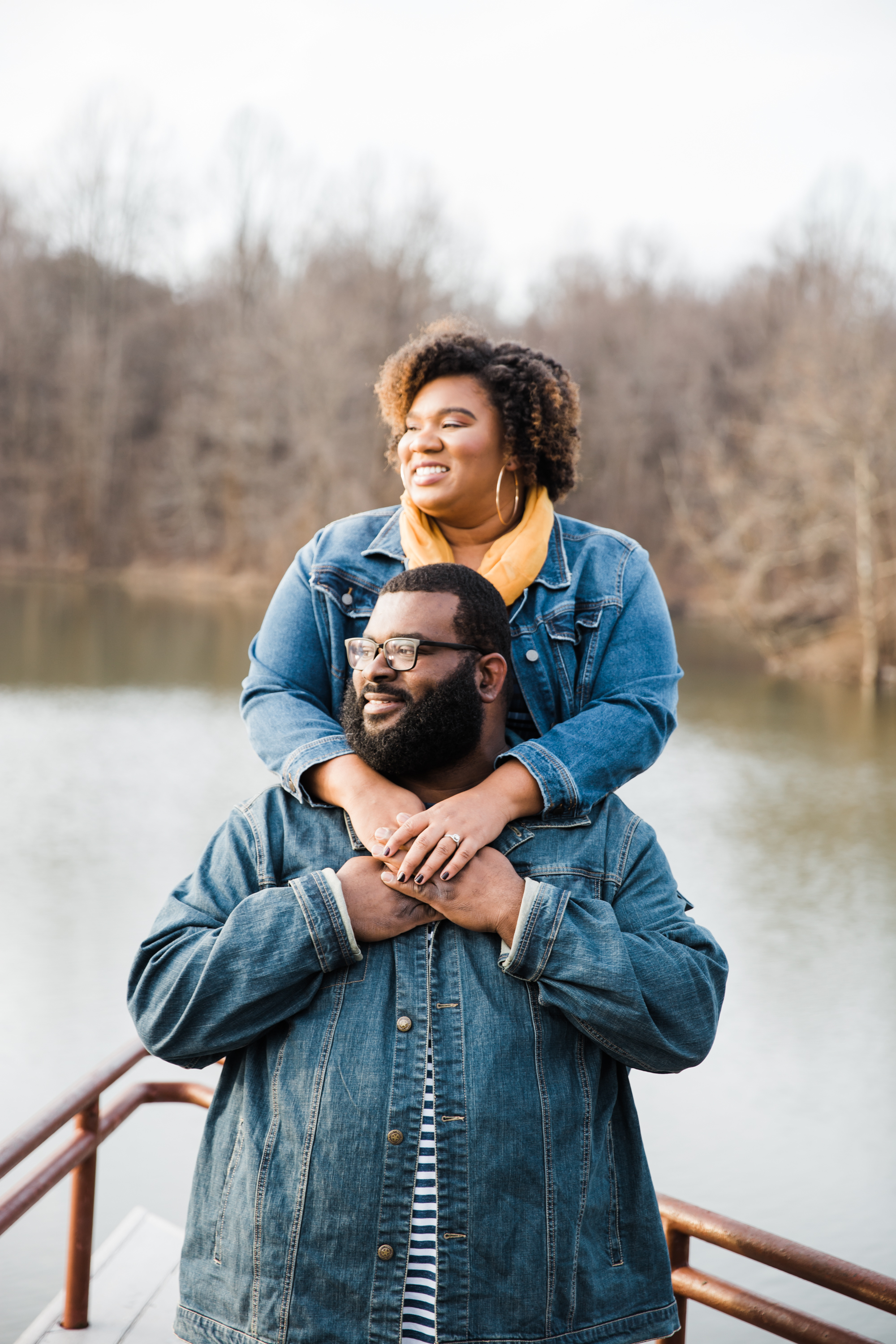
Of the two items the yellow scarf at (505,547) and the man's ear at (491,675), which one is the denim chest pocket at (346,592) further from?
the man's ear at (491,675)

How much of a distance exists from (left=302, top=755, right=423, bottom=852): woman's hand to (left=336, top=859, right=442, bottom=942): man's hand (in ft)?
0.13

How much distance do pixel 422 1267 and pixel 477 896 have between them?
19.6 inches

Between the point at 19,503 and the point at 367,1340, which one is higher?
the point at 19,503

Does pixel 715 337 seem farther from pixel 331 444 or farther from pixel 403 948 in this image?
pixel 403 948

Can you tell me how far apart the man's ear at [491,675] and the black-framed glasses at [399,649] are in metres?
0.04

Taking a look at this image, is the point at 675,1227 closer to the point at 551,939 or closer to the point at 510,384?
the point at 551,939

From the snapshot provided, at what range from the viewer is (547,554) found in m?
2.22

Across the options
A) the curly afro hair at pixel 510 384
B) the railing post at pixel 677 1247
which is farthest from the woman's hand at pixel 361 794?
the railing post at pixel 677 1247

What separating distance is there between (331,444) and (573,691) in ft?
99.8

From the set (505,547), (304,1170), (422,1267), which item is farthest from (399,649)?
(422,1267)

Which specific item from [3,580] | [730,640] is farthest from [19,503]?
[730,640]

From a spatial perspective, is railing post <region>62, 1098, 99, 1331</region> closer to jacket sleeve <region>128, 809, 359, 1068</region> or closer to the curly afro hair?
jacket sleeve <region>128, 809, 359, 1068</region>

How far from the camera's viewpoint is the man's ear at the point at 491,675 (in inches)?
73.6

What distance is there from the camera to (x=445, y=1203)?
1.59 m
